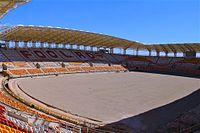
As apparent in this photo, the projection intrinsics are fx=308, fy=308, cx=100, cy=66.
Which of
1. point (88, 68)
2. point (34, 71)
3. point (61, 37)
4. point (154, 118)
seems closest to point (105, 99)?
point (154, 118)

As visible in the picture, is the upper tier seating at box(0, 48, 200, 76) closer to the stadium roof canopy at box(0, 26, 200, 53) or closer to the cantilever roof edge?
the stadium roof canopy at box(0, 26, 200, 53)

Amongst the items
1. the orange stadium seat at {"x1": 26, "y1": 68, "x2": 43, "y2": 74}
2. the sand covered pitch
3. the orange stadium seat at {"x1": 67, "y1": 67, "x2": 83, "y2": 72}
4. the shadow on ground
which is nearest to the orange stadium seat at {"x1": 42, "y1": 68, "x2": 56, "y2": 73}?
the orange stadium seat at {"x1": 26, "y1": 68, "x2": 43, "y2": 74}

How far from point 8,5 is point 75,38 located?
29.6 meters

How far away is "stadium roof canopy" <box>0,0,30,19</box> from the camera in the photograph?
117 feet

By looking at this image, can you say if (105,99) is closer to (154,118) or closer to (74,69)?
(154,118)

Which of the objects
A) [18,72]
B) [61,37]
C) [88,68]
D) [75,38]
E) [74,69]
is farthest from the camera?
[75,38]

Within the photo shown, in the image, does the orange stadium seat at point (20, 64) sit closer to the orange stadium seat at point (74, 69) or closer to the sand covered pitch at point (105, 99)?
the orange stadium seat at point (74, 69)

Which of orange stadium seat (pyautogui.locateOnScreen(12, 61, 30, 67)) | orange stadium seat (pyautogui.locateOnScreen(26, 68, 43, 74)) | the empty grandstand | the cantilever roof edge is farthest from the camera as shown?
orange stadium seat (pyautogui.locateOnScreen(12, 61, 30, 67))

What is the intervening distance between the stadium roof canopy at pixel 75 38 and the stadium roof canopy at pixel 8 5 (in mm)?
7266

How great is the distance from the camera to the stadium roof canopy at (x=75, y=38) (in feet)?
177

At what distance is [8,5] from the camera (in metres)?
38.3

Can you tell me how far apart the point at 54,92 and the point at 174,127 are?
17.2 metres

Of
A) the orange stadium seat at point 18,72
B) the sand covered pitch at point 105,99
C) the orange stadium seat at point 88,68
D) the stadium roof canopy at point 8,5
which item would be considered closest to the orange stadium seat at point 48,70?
the orange stadium seat at point 18,72

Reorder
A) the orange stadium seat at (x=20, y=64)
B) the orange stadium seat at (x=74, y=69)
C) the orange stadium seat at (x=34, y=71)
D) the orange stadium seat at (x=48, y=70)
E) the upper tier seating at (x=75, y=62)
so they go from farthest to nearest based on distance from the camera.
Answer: the orange stadium seat at (x=74, y=69), the orange stadium seat at (x=48, y=70), the upper tier seating at (x=75, y=62), the orange stadium seat at (x=20, y=64), the orange stadium seat at (x=34, y=71)
